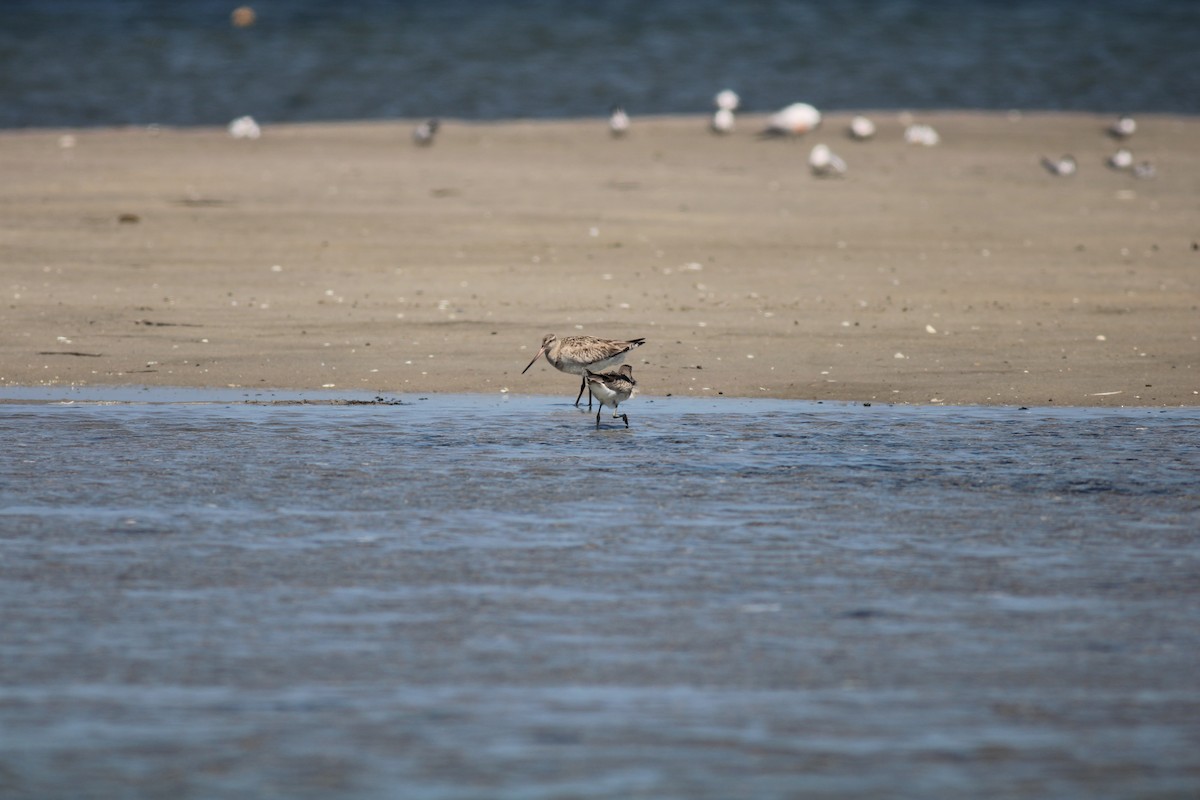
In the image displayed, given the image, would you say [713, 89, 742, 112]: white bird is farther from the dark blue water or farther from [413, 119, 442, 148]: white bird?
[413, 119, 442, 148]: white bird

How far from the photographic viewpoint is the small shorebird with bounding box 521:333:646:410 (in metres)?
11.0

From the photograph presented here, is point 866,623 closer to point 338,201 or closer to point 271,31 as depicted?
point 338,201

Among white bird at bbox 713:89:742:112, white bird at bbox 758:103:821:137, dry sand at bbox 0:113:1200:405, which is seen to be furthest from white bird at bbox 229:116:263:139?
white bird at bbox 713:89:742:112

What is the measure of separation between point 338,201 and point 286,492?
11.0 metres

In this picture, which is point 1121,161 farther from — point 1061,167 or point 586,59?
point 586,59

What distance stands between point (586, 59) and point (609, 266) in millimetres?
22171

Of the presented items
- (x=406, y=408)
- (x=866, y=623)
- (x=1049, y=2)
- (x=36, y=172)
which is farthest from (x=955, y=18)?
(x=866, y=623)

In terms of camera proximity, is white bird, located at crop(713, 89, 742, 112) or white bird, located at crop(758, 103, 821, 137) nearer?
white bird, located at crop(758, 103, 821, 137)

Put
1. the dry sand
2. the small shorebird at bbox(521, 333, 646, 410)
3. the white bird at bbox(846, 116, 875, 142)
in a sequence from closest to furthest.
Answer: the small shorebird at bbox(521, 333, 646, 410)
the dry sand
the white bird at bbox(846, 116, 875, 142)

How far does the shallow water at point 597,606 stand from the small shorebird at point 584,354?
2.05 feet

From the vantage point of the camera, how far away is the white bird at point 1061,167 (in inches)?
863

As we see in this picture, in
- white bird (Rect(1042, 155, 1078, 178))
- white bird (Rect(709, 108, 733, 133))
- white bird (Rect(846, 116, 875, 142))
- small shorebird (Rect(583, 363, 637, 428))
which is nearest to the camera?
small shorebird (Rect(583, 363, 637, 428))

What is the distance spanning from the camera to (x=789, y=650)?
20.2 ft

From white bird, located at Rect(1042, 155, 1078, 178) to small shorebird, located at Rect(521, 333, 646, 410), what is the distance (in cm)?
1193
